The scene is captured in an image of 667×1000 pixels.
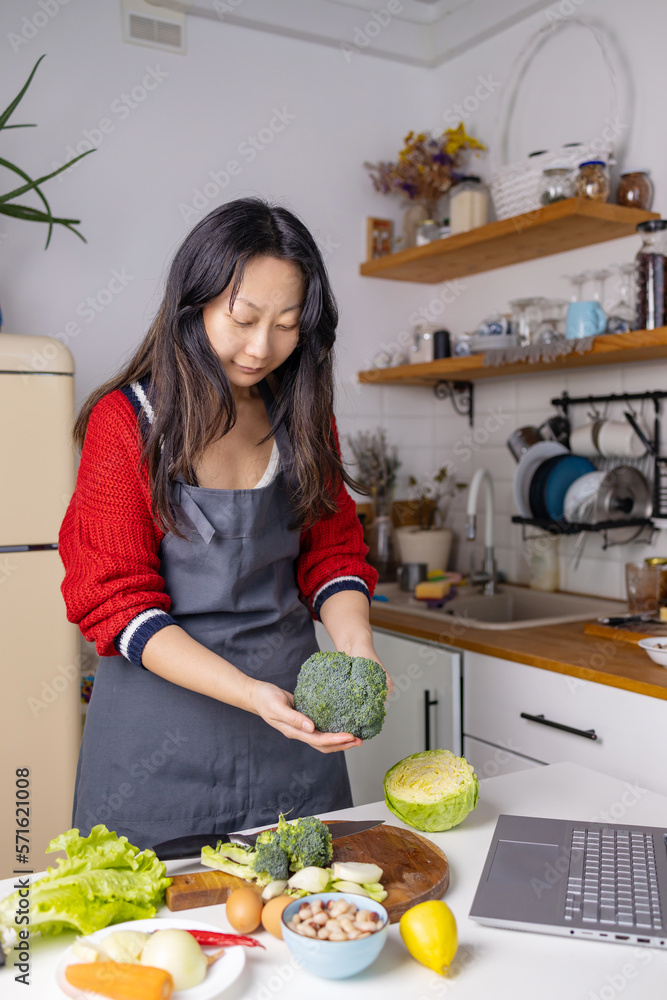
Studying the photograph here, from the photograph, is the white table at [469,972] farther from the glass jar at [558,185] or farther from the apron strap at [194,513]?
the glass jar at [558,185]

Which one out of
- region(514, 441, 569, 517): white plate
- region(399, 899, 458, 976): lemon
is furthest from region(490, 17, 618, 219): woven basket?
region(399, 899, 458, 976): lemon

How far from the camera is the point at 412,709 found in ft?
7.66

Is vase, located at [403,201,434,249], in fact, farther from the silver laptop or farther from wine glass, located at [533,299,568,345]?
the silver laptop

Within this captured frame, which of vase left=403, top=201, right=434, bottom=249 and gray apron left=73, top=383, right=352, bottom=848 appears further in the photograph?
vase left=403, top=201, right=434, bottom=249

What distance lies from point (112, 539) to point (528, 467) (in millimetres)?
1597

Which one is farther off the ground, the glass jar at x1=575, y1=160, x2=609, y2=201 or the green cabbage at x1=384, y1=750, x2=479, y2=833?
the glass jar at x1=575, y1=160, x2=609, y2=201

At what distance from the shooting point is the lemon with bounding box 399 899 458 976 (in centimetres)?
80

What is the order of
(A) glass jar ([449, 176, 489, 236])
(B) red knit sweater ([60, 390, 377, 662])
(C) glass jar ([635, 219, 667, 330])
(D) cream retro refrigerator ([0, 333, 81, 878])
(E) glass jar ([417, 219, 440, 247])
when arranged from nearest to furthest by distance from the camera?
(B) red knit sweater ([60, 390, 377, 662]), (D) cream retro refrigerator ([0, 333, 81, 878]), (C) glass jar ([635, 219, 667, 330]), (A) glass jar ([449, 176, 489, 236]), (E) glass jar ([417, 219, 440, 247])

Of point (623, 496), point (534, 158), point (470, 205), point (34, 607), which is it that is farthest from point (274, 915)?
point (470, 205)

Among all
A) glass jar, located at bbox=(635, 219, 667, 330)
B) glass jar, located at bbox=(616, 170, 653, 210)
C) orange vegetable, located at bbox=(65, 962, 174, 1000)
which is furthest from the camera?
glass jar, located at bbox=(616, 170, 653, 210)

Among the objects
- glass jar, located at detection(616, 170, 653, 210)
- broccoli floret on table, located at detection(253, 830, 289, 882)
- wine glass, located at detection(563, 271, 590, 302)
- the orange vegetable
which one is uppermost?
glass jar, located at detection(616, 170, 653, 210)

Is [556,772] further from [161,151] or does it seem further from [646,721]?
[161,151]

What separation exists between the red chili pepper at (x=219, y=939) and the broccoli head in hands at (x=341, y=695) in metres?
0.29

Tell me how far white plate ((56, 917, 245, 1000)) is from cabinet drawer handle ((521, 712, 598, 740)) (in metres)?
1.21
